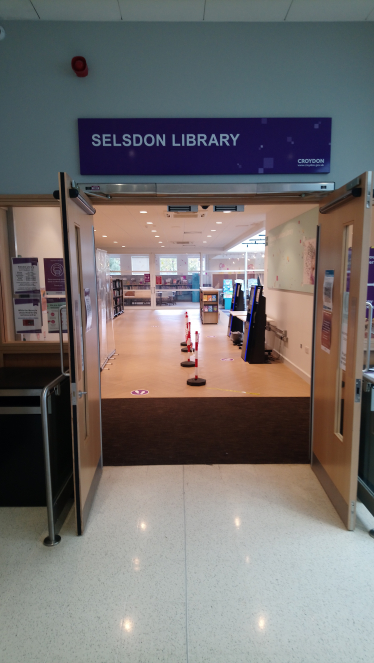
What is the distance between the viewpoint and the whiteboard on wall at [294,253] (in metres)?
5.72

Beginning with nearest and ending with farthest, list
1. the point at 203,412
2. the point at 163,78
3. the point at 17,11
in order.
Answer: the point at 17,11
the point at 163,78
the point at 203,412

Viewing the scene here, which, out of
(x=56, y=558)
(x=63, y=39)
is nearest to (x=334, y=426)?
(x=56, y=558)

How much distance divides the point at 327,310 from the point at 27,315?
2.53 m

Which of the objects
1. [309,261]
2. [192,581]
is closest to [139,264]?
[309,261]

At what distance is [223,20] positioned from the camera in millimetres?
2756

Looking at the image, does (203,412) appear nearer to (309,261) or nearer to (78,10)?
(309,261)

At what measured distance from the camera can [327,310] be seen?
2.99m

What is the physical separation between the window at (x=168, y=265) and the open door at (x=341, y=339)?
1667 centimetres

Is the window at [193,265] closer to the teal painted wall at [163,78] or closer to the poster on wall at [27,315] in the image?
the poster on wall at [27,315]

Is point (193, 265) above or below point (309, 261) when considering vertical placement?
above

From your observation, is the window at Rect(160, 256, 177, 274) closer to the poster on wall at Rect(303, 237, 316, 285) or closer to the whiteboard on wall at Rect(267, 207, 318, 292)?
the whiteboard on wall at Rect(267, 207, 318, 292)

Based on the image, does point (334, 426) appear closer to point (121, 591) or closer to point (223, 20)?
point (121, 591)

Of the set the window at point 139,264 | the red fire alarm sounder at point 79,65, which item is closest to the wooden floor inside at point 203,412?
the red fire alarm sounder at point 79,65

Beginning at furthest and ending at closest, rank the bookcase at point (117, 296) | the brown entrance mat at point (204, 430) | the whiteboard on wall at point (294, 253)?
the bookcase at point (117, 296)
the whiteboard on wall at point (294, 253)
the brown entrance mat at point (204, 430)
